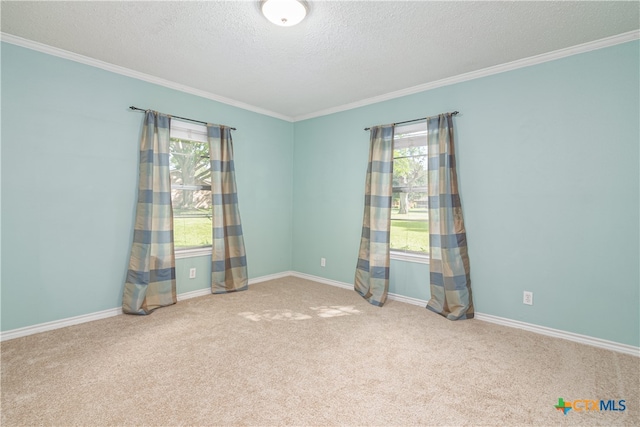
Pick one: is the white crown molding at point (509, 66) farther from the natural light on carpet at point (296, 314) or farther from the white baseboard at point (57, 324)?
the white baseboard at point (57, 324)

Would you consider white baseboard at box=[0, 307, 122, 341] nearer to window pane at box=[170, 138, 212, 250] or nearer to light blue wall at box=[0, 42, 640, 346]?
light blue wall at box=[0, 42, 640, 346]

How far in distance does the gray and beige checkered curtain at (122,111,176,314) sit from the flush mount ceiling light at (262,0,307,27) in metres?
1.89

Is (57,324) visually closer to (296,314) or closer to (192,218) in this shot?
(192,218)

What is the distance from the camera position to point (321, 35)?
2496 millimetres

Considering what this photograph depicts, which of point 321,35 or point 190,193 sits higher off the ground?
point 321,35

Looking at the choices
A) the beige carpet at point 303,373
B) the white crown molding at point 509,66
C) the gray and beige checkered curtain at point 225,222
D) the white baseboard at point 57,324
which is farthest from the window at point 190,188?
the white crown molding at point 509,66

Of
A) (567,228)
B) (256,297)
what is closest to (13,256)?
(256,297)

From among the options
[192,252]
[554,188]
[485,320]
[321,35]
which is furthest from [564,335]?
[192,252]

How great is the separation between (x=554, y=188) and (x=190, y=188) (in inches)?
151

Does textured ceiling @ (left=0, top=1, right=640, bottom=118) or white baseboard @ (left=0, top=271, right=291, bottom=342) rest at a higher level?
textured ceiling @ (left=0, top=1, right=640, bottom=118)

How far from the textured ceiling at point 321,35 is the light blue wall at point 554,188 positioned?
0.29m

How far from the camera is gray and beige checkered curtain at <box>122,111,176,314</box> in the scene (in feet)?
10.4

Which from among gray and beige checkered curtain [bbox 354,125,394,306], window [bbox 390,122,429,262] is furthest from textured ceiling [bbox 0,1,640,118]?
gray and beige checkered curtain [bbox 354,125,394,306]

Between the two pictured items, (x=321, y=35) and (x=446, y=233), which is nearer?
(x=321, y=35)
